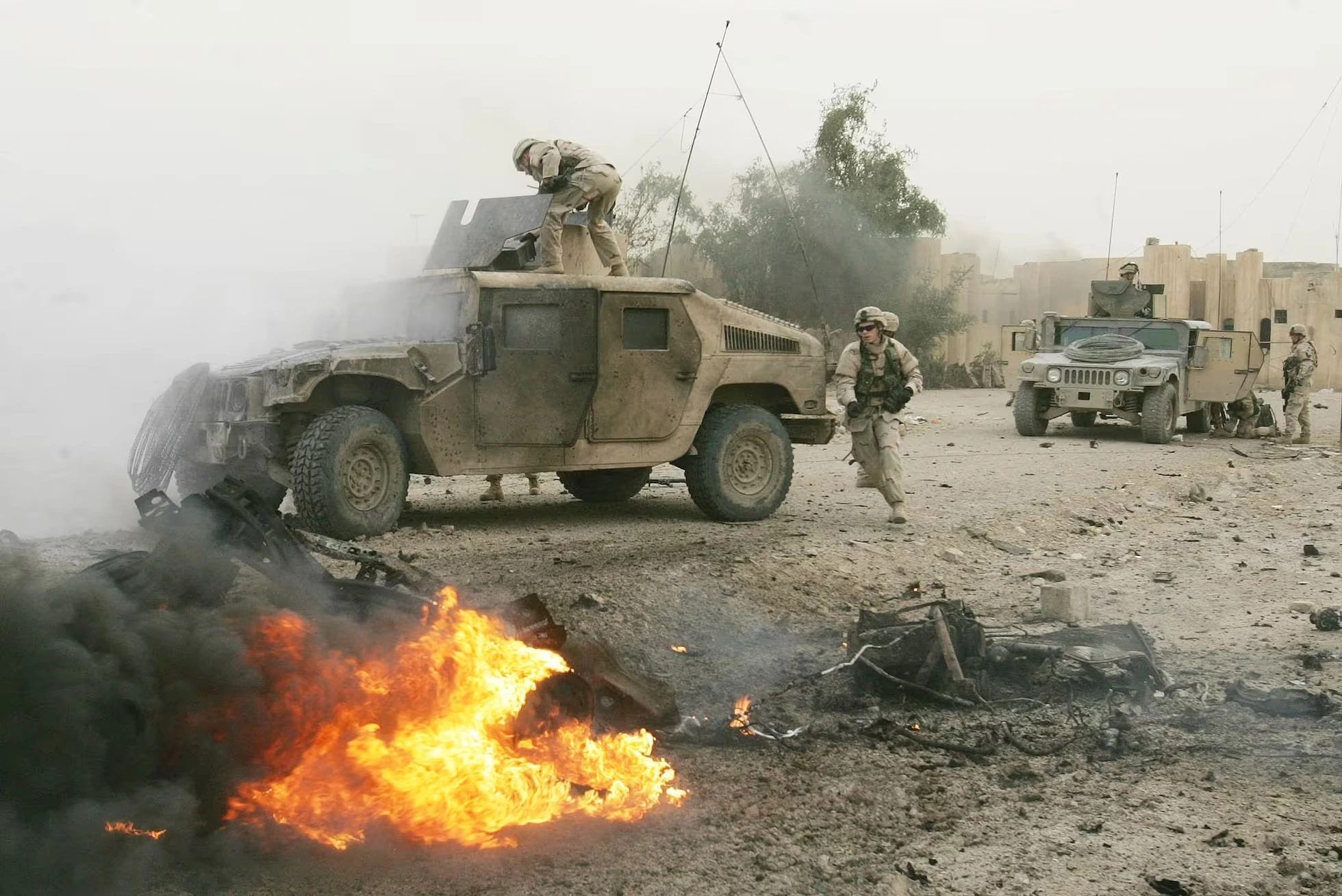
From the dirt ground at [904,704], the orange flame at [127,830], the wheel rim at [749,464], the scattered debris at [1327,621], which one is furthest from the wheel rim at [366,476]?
the scattered debris at [1327,621]

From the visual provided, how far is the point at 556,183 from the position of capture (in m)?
10.0

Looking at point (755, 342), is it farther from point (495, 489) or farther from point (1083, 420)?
point (1083, 420)

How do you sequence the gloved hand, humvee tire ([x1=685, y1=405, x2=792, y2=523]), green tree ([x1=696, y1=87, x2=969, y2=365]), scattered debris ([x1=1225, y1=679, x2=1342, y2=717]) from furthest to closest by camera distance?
1. green tree ([x1=696, y1=87, x2=969, y2=365])
2. humvee tire ([x1=685, y1=405, x2=792, y2=523])
3. the gloved hand
4. scattered debris ([x1=1225, y1=679, x2=1342, y2=717])

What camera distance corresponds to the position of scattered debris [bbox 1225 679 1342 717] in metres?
5.53

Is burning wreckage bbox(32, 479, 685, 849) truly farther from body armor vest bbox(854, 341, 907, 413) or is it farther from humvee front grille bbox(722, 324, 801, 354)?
body armor vest bbox(854, 341, 907, 413)

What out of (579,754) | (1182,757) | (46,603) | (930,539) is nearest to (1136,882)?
(1182,757)

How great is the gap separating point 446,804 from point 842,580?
438 cm

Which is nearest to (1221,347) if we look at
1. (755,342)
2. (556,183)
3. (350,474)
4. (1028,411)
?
(1028,411)

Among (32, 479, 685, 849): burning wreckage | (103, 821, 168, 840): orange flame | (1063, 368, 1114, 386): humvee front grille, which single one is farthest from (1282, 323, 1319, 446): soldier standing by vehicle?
(103, 821, 168, 840): orange flame

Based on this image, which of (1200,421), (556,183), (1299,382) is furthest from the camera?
(1200,421)

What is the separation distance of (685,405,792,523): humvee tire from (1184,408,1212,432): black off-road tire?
35.0ft

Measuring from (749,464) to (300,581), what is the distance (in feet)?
19.9

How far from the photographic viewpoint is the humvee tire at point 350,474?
851 cm

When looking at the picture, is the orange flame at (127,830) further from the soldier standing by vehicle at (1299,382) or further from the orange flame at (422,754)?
the soldier standing by vehicle at (1299,382)
